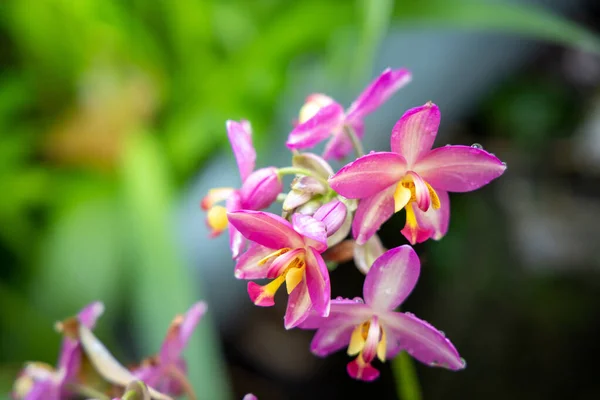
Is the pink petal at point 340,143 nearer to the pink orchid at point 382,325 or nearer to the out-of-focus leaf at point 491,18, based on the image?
the pink orchid at point 382,325

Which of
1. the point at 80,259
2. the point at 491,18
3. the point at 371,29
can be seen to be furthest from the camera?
the point at 80,259

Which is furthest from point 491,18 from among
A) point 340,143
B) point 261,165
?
point 340,143

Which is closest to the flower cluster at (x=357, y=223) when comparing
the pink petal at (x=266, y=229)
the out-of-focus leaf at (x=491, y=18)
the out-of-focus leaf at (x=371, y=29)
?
the pink petal at (x=266, y=229)

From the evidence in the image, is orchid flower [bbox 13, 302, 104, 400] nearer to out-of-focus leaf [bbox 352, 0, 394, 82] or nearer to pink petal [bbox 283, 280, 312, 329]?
pink petal [bbox 283, 280, 312, 329]

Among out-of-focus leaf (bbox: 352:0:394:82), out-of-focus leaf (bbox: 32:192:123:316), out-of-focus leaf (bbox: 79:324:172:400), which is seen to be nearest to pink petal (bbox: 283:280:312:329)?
out-of-focus leaf (bbox: 79:324:172:400)

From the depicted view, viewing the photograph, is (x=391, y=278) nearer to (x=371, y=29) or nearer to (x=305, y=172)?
(x=305, y=172)

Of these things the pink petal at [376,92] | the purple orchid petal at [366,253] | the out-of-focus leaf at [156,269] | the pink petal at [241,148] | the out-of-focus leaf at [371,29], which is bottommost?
the purple orchid petal at [366,253]
